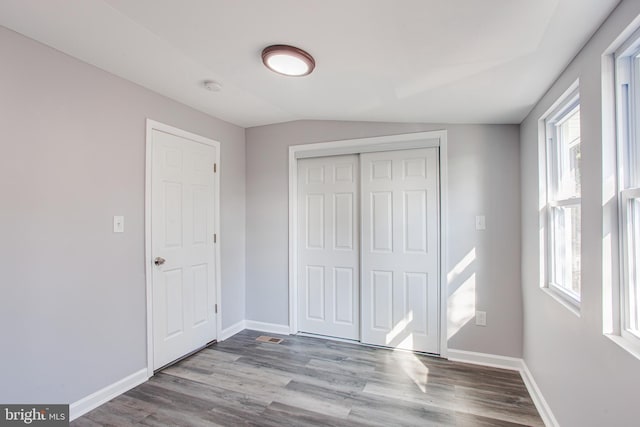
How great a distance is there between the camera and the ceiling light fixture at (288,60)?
1.70m

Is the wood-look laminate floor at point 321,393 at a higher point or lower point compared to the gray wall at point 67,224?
lower

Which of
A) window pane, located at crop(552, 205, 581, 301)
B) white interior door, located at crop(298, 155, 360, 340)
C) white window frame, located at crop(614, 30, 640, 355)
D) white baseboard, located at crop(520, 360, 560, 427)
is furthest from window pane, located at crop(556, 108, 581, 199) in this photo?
white interior door, located at crop(298, 155, 360, 340)

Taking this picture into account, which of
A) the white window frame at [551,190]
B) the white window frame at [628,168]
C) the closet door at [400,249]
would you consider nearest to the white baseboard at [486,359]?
the closet door at [400,249]

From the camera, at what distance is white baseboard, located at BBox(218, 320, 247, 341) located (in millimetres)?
3309

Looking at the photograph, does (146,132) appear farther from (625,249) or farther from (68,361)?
(625,249)

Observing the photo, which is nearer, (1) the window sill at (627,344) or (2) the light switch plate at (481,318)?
(1) the window sill at (627,344)

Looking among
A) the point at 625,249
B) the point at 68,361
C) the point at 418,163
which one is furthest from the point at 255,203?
the point at 625,249

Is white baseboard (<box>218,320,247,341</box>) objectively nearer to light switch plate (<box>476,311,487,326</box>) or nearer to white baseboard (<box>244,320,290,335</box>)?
white baseboard (<box>244,320,290,335</box>)

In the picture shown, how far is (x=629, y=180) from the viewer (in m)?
1.24

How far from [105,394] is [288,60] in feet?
8.55

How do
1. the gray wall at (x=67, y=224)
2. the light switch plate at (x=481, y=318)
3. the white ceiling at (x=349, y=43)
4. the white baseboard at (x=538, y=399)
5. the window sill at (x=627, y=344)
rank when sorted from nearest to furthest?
the window sill at (x=627, y=344) → the white ceiling at (x=349, y=43) → the gray wall at (x=67, y=224) → the white baseboard at (x=538, y=399) → the light switch plate at (x=481, y=318)

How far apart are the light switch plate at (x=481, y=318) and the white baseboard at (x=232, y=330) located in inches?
98.5

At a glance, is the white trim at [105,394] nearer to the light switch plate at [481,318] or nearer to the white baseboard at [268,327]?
the white baseboard at [268,327]

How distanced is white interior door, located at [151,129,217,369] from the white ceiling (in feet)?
2.12
